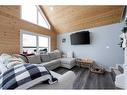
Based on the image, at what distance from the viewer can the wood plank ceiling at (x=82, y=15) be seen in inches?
127

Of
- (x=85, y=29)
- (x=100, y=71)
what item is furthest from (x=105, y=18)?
(x=100, y=71)

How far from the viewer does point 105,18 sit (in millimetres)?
3516

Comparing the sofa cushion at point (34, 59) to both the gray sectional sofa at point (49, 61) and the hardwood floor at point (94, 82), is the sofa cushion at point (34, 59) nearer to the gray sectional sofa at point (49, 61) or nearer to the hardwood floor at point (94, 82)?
the gray sectional sofa at point (49, 61)

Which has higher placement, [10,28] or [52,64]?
[10,28]

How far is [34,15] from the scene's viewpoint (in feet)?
14.1

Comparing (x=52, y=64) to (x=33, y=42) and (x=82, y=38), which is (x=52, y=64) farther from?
(x=82, y=38)

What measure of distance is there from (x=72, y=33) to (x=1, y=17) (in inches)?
134

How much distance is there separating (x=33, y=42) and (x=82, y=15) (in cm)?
278

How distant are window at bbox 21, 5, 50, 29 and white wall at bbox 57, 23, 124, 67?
8.39 feet

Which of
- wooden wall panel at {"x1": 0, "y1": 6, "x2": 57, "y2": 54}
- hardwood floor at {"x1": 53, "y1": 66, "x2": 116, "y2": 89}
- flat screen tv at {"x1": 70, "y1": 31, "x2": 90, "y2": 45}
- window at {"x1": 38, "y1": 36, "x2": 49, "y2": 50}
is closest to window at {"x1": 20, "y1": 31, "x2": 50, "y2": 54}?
window at {"x1": 38, "y1": 36, "x2": 49, "y2": 50}

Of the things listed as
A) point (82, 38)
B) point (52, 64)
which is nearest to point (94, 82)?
point (52, 64)

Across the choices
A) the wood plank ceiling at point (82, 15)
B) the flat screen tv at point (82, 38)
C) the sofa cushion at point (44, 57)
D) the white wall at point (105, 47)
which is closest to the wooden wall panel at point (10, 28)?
the sofa cushion at point (44, 57)

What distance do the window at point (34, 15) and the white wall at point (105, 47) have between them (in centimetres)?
256
